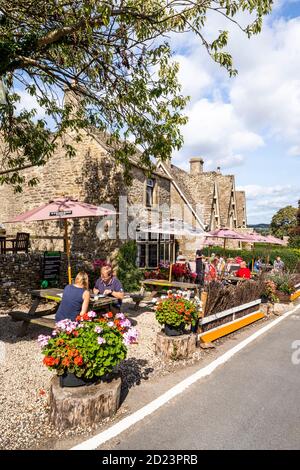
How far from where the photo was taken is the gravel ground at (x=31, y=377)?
3695 millimetres

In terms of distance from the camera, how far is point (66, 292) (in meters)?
5.76

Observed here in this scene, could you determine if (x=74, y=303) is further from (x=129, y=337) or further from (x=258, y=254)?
(x=258, y=254)

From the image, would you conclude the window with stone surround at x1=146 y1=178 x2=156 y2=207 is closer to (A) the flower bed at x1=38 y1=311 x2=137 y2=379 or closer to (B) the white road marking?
(B) the white road marking

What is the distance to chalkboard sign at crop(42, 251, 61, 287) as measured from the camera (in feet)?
36.3

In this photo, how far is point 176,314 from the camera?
615cm

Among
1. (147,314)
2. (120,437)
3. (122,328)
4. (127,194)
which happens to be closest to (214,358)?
(122,328)

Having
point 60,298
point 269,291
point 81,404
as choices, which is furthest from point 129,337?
point 269,291

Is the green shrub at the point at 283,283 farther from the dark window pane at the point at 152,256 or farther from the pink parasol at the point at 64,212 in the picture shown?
the pink parasol at the point at 64,212

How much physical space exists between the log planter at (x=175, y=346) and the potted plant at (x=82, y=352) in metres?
2.15

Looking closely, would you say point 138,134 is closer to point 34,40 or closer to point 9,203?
point 34,40

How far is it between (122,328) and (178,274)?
27.0 feet

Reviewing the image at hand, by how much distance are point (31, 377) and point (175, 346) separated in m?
2.58

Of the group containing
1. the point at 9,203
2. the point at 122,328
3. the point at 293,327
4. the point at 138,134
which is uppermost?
the point at 138,134

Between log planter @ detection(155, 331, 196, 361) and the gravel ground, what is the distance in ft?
0.43
